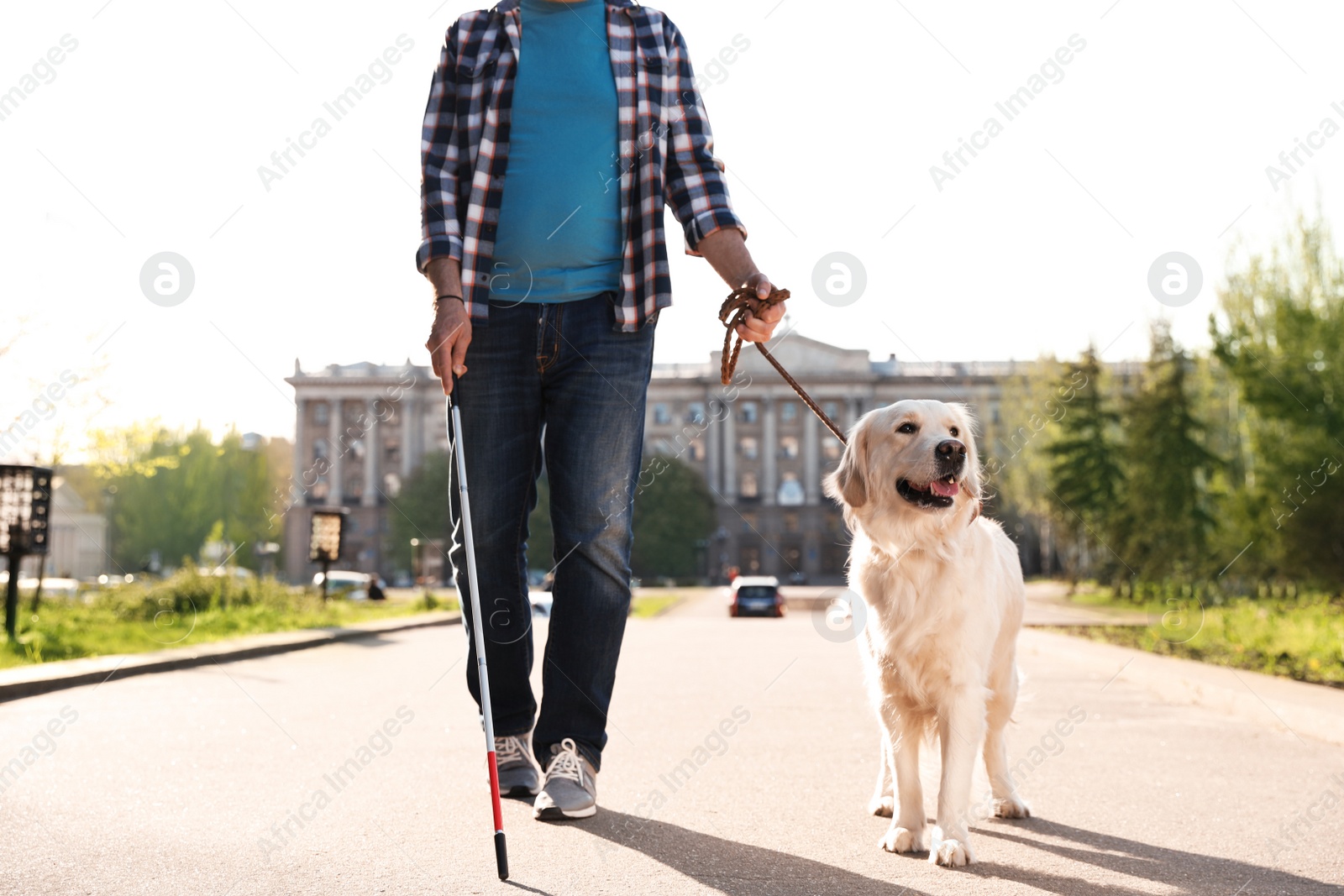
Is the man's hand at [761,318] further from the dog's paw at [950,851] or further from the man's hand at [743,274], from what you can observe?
the dog's paw at [950,851]

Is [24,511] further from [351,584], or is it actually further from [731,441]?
[731,441]

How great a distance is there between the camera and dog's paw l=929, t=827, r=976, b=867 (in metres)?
3.25

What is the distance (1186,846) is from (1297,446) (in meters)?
17.8

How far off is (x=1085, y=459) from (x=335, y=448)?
66.9 m

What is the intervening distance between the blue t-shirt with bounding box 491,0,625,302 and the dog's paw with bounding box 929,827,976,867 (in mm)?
1891

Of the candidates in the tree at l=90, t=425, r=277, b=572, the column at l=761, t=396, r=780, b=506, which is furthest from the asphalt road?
the column at l=761, t=396, r=780, b=506

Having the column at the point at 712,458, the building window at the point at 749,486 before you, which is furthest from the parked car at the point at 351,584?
the building window at the point at 749,486

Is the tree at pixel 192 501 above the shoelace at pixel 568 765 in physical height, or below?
above

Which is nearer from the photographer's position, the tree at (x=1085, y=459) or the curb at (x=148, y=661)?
the curb at (x=148, y=661)

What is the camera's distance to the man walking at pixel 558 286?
3.90 metres

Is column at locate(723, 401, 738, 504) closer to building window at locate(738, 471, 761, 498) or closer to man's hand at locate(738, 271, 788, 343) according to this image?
building window at locate(738, 471, 761, 498)

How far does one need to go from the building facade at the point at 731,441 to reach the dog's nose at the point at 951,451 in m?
86.0

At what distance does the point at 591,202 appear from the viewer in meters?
3.99

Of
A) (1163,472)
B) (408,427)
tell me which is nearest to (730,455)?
(408,427)
